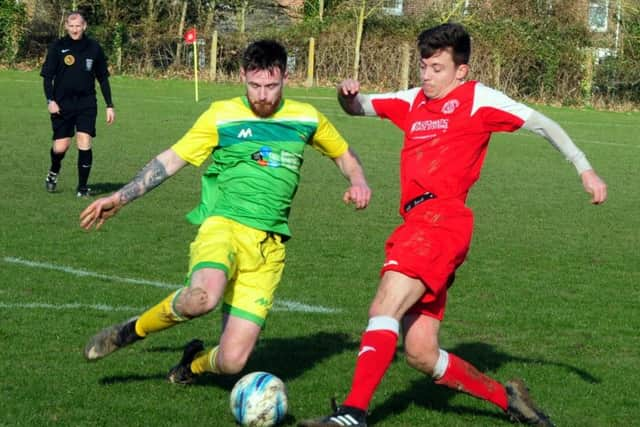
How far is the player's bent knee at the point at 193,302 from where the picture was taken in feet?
18.9

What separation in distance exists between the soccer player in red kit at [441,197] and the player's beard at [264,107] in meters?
0.72

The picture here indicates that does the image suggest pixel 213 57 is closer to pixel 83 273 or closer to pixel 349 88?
pixel 83 273

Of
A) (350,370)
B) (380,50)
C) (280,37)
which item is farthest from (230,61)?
(350,370)

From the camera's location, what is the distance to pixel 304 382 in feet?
21.4

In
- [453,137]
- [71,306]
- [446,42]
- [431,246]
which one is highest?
[446,42]

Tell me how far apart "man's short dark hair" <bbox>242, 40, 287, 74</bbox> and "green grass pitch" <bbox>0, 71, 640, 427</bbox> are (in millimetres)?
1739

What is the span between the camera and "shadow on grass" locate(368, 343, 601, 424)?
6.11 meters

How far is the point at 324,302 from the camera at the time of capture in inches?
343

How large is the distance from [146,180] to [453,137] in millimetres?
1587

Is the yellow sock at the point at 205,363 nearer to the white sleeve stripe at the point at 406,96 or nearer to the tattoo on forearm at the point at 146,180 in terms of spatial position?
the tattoo on forearm at the point at 146,180

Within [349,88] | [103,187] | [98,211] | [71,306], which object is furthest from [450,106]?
[103,187]

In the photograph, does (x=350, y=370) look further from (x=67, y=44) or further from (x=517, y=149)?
(x=517, y=149)

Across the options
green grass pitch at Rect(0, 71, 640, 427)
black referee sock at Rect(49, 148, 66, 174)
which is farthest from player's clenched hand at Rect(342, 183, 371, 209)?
black referee sock at Rect(49, 148, 66, 174)

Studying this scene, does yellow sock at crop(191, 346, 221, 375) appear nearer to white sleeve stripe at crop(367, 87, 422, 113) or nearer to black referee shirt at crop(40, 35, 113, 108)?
white sleeve stripe at crop(367, 87, 422, 113)
